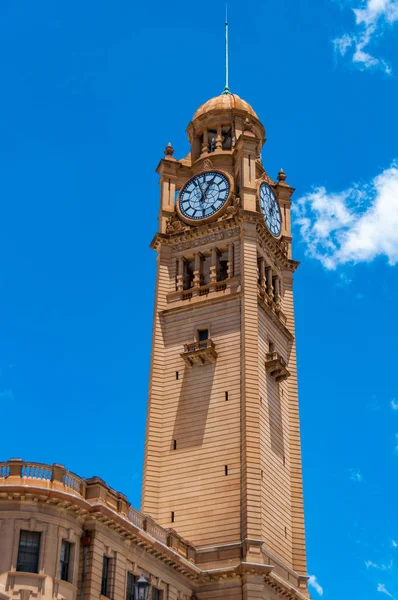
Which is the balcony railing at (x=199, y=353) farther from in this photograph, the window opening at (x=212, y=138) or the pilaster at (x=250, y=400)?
the window opening at (x=212, y=138)

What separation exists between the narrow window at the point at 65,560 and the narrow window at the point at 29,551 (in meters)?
1.61

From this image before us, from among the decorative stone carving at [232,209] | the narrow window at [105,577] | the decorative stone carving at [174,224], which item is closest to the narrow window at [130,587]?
the narrow window at [105,577]

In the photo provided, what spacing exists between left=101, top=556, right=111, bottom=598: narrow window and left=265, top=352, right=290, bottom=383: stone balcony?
26951mm

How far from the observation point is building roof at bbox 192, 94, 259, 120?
102m

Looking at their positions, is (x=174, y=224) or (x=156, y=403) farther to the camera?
(x=174, y=224)

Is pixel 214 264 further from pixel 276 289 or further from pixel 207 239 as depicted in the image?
pixel 276 289

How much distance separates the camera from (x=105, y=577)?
60.1 metres

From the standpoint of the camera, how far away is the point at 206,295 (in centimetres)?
8650

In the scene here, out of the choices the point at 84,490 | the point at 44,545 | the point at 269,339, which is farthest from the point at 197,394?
the point at 44,545

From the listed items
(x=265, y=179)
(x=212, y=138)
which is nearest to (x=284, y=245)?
(x=265, y=179)

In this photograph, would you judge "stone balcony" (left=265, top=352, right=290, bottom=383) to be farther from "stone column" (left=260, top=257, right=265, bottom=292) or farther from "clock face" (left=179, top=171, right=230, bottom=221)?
"clock face" (left=179, top=171, right=230, bottom=221)

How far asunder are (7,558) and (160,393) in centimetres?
2974

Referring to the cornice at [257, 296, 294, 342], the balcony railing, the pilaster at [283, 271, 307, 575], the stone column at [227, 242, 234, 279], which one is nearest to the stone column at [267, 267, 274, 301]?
the cornice at [257, 296, 294, 342]

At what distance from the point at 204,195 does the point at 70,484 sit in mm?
40193
